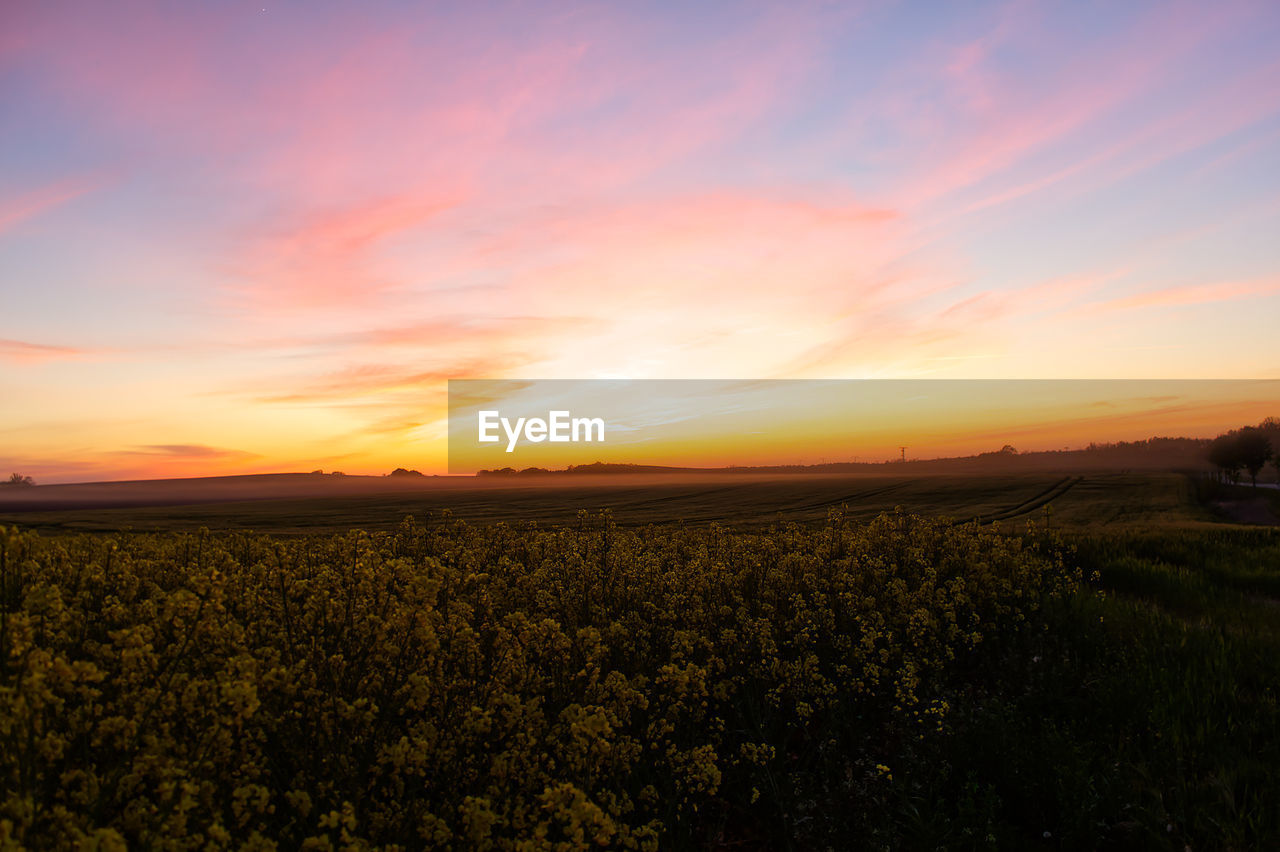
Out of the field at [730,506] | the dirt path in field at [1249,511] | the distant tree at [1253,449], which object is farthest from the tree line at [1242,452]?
the field at [730,506]

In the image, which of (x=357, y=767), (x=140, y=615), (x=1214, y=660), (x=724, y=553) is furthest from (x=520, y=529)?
(x=1214, y=660)

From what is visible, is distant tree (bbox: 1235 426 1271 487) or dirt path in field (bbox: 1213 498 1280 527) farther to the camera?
distant tree (bbox: 1235 426 1271 487)

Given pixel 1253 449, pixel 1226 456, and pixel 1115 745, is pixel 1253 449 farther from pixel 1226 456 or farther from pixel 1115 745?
pixel 1115 745

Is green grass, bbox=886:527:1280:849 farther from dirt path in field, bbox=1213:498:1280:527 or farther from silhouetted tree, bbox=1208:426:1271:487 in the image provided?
silhouetted tree, bbox=1208:426:1271:487

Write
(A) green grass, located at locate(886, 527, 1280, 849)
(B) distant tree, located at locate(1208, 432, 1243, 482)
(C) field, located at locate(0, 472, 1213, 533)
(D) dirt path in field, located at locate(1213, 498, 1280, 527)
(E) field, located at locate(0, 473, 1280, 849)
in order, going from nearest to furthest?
(E) field, located at locate(0, 473, 1280, 849) → (A) green grass, located at locate(886, 527, 1280, 849) → (C) field, located at locate(0, 472, 1213, 533) → (D) dirt path in field, located at locate(1213, 498, 1280, 527) → (B) distant tree, located at locate(1208, 432, 1243, 482)

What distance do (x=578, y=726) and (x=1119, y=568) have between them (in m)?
→ 13.3

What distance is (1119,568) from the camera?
13.2m

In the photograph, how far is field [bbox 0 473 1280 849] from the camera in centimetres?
405

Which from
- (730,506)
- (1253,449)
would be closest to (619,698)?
(730,506)

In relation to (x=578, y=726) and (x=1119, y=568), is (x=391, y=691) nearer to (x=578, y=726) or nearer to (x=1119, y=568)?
(x=578, y=726)

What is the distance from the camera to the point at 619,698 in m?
5.48

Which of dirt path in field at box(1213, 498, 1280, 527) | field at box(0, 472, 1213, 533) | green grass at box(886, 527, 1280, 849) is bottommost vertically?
dirt path in field at box(1213, 498, 1280, 527)

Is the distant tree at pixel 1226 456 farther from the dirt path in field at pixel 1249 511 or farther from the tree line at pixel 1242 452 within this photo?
the dirt path in field at pixel 1249 511

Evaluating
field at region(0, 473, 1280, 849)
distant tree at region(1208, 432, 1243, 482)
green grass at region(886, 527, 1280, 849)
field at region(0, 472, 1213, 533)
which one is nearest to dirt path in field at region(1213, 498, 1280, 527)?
field at region(0, 472, 1213, 533)
